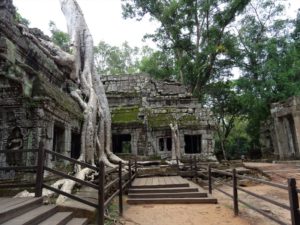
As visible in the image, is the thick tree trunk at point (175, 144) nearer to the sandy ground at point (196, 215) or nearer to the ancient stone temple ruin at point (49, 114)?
the ancient stone temple ruin at point (49, 114)

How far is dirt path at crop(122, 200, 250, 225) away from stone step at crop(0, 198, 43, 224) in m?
1.97

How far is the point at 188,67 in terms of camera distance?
77.8ft

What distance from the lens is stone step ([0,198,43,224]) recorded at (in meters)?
Result: 3.61

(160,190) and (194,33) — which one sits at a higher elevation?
(194,33)

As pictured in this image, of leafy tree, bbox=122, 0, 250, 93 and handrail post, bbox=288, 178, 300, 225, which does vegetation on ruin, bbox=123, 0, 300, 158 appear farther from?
handrail post, bbox=288, 178, 300, 225

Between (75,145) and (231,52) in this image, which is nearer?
(75,145)

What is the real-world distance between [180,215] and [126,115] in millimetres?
10672

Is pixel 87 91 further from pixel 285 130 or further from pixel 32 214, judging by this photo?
pixel 285 130

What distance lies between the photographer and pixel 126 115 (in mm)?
16578

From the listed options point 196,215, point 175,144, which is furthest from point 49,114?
point 175,144

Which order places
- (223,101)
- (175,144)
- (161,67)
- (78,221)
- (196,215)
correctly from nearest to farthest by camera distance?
(78,221), (196,215), (175,144), (223,101), (161,67)

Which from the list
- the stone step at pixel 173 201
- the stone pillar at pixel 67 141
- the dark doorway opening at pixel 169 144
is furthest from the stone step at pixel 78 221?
the dark doorway opening at pixel 169 144

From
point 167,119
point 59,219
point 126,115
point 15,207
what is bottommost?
point 59,219

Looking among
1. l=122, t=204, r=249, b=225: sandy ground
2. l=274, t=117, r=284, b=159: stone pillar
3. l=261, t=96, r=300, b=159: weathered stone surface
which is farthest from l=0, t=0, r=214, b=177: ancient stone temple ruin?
l=274, t=117, r=284, b=159: stone pillar
